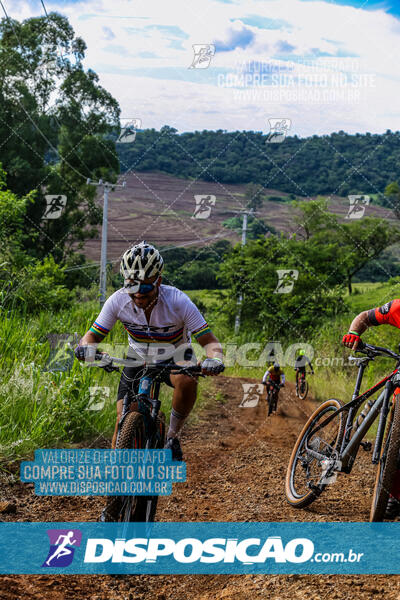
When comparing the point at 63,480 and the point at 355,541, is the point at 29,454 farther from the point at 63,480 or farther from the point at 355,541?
the point at 355,541

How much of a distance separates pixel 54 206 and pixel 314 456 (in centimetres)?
3449

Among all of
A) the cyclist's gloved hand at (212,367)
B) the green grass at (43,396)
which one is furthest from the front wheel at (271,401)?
the cyclist's gloved hand at (212,367)

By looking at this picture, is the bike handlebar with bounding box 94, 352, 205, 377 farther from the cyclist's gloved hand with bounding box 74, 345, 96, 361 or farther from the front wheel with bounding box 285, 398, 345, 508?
the front wheel with bounding box 285, 398, 345, 508

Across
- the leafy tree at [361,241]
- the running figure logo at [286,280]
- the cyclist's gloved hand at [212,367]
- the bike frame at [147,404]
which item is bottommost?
the leafy tree at [361,241]

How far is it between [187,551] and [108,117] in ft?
134

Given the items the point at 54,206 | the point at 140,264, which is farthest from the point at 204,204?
the point at 140,264

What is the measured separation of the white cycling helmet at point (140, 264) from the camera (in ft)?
12.1

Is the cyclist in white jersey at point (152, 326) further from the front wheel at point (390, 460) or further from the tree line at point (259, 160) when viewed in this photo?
the tree line at point (259, 160)

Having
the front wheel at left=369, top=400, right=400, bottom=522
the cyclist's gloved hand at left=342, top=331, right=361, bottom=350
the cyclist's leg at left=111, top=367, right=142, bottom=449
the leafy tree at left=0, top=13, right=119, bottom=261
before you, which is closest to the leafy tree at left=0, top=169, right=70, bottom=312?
the cyclist's leg at left=111, top=367, right=142, bottom=449

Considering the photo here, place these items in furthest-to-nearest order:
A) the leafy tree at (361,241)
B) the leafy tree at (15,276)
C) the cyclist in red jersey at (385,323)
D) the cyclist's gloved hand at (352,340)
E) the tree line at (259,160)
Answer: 1. the tree line at (259,160)
2. the leafy tree at (361,241)
3. the leafy tree at (15,276)
4. the cyclist's gloved hand at (352,340)
5. the cyclist in red jersey at (385,323)

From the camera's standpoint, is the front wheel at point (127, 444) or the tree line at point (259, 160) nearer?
the front wheel at point (127, 444)

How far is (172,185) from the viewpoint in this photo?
51.9 m

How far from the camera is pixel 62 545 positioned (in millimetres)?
3791

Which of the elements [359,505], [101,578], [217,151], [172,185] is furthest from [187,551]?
[172,185]
